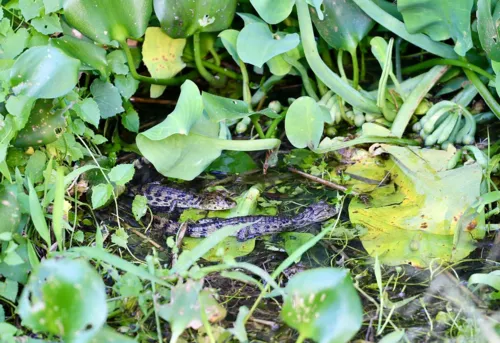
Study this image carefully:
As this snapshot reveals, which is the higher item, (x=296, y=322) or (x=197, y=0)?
(x=197, y=0)

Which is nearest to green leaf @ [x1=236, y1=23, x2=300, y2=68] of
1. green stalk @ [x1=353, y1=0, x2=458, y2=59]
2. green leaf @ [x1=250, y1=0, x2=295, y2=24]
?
green leaf @ [x1=250, y1=0, x2=295, y2=24]

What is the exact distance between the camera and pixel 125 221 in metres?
1.79

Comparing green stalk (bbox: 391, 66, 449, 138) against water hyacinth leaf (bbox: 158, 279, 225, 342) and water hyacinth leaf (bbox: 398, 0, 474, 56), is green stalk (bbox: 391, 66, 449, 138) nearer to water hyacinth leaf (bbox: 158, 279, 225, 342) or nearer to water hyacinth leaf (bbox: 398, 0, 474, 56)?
water hyacinth leaf (bbox: 398, 0, 474, 56)

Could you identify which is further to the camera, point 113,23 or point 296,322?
point 113,23

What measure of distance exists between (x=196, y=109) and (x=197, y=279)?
0.54 meters

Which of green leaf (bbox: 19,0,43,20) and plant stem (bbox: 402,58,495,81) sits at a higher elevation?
green leaf (bbox: 19,0,43,20)

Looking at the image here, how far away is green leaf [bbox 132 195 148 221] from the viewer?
1767mm

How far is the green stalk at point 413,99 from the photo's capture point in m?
1.93

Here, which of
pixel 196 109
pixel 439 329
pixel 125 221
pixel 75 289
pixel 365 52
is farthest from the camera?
pixel 365 52

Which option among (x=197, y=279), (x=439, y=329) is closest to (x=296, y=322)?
(x=197, y=279)

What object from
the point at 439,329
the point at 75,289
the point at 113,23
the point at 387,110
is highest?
the point at 113,23

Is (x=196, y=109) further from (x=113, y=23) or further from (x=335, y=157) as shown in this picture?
(x=335, y=157)

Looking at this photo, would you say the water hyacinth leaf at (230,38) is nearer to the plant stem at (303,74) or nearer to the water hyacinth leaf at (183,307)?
the plant stem at (303,74)

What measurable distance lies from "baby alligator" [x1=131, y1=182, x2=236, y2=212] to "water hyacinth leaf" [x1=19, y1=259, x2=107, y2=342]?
715 mm
